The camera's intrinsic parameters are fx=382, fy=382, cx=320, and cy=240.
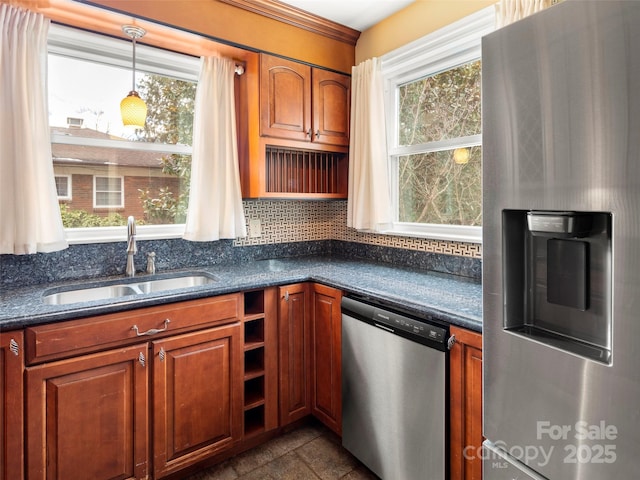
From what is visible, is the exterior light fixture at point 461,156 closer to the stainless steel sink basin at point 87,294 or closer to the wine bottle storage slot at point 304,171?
the wine bottle storage slot at point 304,171

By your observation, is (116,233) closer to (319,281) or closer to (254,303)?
(254,303)

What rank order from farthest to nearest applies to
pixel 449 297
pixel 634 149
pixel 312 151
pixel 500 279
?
pixel 312 151 < pixel 449 297 < pixel 500 279 < pixel 634 149

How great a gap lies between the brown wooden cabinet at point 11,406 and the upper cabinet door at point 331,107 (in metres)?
1.90

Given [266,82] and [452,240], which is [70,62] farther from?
[452,240]

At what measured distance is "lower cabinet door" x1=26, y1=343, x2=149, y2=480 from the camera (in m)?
1.45

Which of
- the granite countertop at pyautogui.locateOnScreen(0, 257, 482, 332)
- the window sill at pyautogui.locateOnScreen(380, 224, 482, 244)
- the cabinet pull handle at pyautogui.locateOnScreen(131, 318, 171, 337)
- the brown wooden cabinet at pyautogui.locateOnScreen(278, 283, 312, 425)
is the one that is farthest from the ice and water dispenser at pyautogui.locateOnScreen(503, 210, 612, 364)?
the cabinet pull handle at pyautogui.locateOnScreen(131, 318, 171, 337)

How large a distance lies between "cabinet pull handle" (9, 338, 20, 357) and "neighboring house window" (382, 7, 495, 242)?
1.98 metres

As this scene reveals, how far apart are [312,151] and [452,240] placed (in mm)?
1108

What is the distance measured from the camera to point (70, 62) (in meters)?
2.07

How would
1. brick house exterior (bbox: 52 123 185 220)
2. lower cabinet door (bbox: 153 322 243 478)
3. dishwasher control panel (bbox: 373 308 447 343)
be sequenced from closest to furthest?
dishwasher control panel (bbox: 373 308 447 343) < lower cabinet door (bbox: 153 322 243 478) < brick house exterior (bbox: 52 123 185 220)

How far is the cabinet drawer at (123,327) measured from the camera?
4.70 ft

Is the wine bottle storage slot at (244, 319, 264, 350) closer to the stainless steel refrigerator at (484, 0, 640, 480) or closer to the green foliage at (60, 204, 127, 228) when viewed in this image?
the green foliage at (60, 204, 127, 228)

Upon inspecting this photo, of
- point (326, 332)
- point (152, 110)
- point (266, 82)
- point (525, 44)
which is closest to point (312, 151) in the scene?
point (266, 82)

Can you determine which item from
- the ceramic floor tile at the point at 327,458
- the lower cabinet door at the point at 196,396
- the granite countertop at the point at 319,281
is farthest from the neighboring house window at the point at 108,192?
the ceramic floor tile at the point at 327,458
